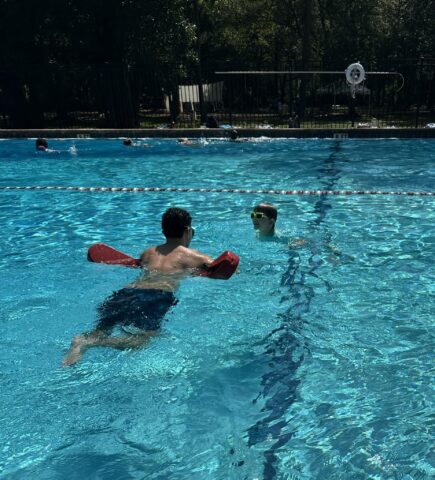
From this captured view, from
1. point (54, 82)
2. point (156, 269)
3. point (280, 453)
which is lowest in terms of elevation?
point (280, 453)

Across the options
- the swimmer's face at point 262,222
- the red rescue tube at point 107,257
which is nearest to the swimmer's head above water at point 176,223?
the red rescue tube at point 107,257

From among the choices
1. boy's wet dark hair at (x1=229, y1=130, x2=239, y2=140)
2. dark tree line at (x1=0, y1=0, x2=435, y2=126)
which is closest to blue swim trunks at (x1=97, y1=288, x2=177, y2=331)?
boy's wet dark hair at (x1=229, y1=130, x2=239, y2=140)

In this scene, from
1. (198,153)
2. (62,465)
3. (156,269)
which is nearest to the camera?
(62,465)

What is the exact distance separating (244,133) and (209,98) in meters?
9.91

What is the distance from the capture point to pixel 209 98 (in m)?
27.8

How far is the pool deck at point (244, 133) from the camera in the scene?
17.8m

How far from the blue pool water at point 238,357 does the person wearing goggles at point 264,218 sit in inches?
12.2

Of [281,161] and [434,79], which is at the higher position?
[434,79]

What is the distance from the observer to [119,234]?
8398 mm

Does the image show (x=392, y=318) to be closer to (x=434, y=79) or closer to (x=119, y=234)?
(x=119, y=234)

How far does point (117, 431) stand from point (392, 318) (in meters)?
2.85

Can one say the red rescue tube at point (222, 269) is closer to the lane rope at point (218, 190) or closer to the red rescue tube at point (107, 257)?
the red rescue tube at point (107, 257)

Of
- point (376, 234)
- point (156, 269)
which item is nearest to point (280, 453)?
point (156, 269)

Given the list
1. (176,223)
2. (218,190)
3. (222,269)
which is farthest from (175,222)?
(218,190)
